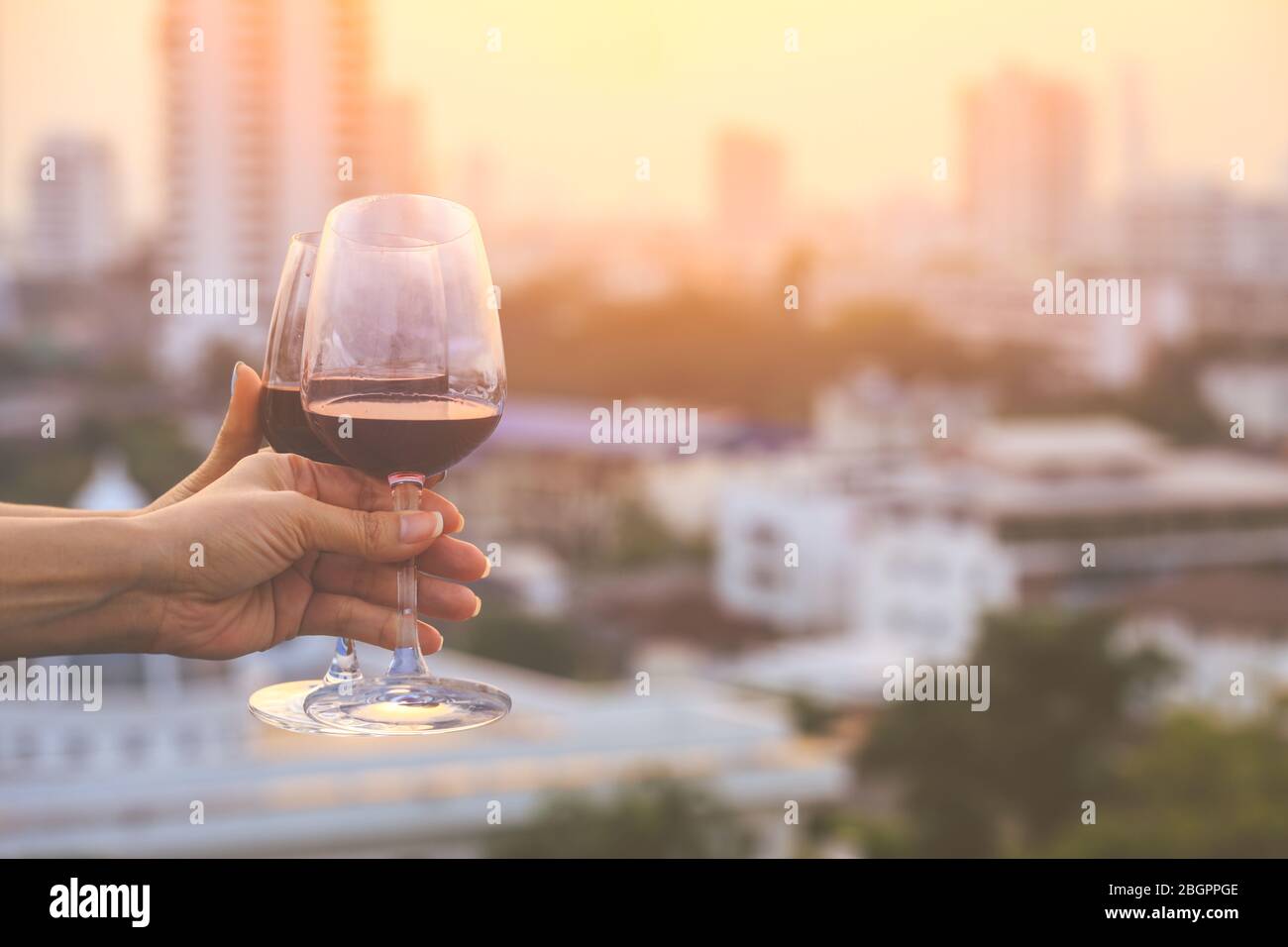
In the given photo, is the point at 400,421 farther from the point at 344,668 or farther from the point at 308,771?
the point at 308,771

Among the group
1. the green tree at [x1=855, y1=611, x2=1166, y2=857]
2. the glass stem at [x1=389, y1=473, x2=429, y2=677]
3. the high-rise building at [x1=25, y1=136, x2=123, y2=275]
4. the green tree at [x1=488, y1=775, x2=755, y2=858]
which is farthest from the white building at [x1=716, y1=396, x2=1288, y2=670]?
the glass stem at [x1=389, y1=473, x2=429, y2=677]

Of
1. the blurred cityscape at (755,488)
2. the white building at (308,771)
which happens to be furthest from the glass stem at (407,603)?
the white building at (308,771)

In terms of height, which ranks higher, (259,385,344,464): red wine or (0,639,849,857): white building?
(259,385,344,464): red wine

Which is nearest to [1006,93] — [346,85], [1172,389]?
[1172,389]

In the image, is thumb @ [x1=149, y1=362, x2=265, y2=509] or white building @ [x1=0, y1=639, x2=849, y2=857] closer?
thumb @ [x1=149, y1=362, x2=265, y2=509]

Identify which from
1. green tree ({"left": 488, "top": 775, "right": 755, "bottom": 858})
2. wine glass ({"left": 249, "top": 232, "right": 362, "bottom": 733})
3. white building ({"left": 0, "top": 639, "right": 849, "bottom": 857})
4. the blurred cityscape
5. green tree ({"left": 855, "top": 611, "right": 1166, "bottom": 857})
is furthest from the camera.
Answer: green tree ({"left": 855, "top": 611, "right": 1166, "bottom": 857})

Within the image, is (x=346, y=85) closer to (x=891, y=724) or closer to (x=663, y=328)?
(x=663, y=328)

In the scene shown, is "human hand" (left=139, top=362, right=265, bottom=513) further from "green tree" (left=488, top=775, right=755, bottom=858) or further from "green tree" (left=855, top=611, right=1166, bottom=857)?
"green tree" (left=855, top=611, right=1166, bottom=857)

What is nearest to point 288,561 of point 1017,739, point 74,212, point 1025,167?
point 1017,739
